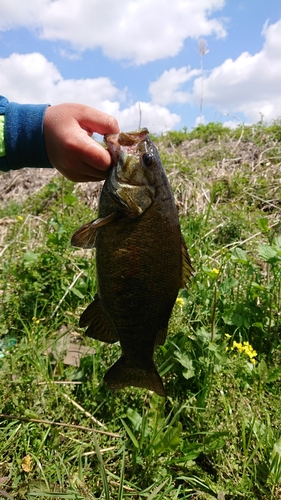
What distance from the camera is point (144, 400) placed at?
2707 millimetres

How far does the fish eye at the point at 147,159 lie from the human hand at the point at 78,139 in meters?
0.16

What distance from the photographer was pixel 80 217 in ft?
16.5

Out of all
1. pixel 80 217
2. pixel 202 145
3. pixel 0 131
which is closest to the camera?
pixel 0 131

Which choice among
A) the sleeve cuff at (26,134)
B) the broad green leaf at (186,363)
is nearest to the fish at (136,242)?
the sleeve cuff at (26,134)

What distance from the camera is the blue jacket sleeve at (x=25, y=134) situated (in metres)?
2.09

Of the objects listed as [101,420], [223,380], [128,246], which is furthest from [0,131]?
[223,380]

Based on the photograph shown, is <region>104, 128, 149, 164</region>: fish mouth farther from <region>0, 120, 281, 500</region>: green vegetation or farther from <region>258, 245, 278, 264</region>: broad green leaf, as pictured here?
<region>258, 245, 278, 264</region>: broad green leaf

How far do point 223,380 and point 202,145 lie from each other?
5907 mm

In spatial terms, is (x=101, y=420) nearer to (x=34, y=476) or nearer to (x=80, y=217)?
(x=34, y=476)

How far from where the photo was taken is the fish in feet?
5.68

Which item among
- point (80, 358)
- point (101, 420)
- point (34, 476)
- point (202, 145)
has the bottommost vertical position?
point (34, 476)

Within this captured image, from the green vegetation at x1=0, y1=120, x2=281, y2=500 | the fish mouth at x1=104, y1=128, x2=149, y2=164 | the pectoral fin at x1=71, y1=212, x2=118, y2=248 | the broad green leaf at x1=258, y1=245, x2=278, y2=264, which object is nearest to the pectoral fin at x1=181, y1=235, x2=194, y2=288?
the pectoral fin at x1=71, y1=212, x2=118, y2=248

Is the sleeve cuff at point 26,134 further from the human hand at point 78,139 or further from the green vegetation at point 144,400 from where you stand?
the green vegetation at point 144,400

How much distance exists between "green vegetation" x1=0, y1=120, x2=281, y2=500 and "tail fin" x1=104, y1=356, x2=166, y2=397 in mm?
309
